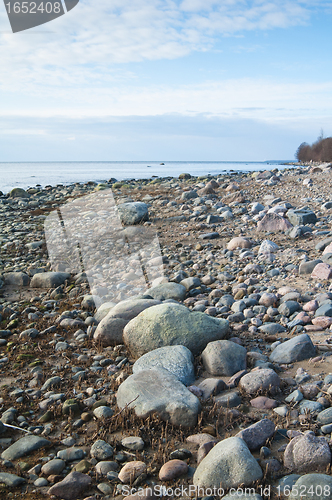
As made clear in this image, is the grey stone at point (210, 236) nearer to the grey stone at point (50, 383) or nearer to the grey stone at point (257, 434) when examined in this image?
the grey stone at point (50, 383)

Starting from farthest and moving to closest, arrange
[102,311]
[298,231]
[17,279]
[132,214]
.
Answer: [132,214] → [298,231] → [17,279] → [102,311]

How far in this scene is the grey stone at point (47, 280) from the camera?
21.3ft

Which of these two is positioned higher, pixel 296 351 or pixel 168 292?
pixel 168 292

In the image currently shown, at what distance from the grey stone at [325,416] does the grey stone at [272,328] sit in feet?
5.03

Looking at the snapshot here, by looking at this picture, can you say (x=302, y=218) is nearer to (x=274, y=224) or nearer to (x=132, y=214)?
(x=274, y=224)

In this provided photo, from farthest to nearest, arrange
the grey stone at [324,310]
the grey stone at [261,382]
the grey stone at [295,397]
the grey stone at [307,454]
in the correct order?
the grey stone at [324,310] < the grey stone at [261,382] < the grey stone at [295,397] < the grey stone at [307,454]

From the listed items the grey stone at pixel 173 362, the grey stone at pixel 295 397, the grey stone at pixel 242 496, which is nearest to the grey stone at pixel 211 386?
the grey stone at pixel 173 362

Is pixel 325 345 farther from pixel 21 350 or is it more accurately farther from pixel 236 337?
pixel 21 350

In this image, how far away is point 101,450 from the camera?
2609mm

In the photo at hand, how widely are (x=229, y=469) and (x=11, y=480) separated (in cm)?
143

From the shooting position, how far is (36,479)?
2422 millimetres

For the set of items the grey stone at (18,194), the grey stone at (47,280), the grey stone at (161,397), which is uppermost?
the grey stone at (18,194)

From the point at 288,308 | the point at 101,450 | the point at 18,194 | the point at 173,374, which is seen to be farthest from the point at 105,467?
the point at 18,194

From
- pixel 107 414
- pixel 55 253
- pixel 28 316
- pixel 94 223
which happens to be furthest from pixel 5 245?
pixel 107 414
